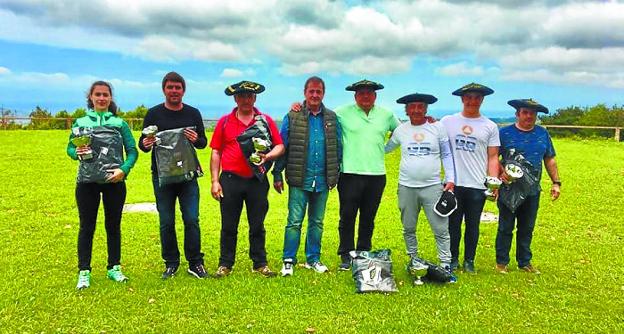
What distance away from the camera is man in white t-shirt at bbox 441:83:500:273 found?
571 centimetres

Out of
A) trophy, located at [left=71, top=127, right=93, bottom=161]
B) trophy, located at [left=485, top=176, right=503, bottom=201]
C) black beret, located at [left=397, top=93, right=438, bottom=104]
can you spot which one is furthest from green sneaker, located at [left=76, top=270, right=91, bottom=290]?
Result: trophy, located at [left=485, top=176, right=503, bottom=201]

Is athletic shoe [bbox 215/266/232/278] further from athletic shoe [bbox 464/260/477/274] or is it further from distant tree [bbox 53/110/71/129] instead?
distant tree [bbox 53/110/71/129]

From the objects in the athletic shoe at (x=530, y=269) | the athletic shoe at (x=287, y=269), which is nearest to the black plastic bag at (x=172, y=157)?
the athletic shoe at (x=287, y=269)

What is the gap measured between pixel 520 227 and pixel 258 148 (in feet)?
10.6

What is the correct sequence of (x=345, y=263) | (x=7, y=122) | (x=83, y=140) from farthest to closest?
(x=7, y=122), (x=345, y=263), (x=83, y=140)

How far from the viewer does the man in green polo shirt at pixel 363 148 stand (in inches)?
224

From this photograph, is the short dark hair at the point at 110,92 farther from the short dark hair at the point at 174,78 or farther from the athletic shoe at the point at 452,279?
the athletic shoe at the point at 452,279

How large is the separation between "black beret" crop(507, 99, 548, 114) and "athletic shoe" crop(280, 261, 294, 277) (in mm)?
3033

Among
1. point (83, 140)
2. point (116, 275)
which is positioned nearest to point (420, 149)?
point (83, 140)

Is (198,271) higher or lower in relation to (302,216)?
lower

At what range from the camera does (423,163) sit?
18.1 ft

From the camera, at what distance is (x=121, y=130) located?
5281 millimetres

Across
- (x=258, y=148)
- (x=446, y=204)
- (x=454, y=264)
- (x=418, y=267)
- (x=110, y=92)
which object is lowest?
(x=454, y=264)

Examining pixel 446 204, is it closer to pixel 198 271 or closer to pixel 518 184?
pixel 518 184
